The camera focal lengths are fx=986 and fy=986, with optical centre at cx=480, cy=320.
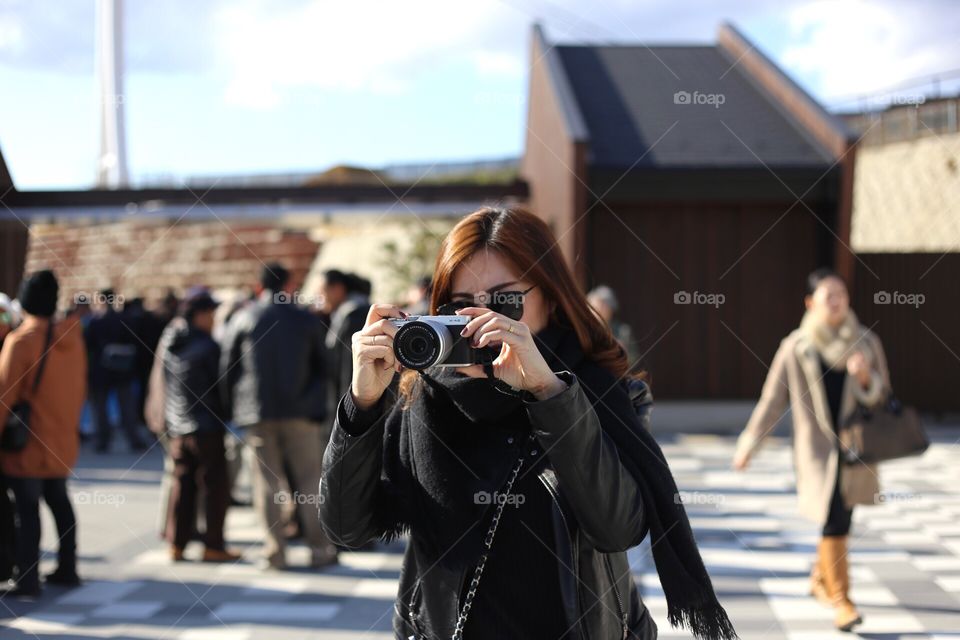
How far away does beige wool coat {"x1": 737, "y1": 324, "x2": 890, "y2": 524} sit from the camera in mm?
5312

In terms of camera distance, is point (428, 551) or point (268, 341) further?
point (268, 341)

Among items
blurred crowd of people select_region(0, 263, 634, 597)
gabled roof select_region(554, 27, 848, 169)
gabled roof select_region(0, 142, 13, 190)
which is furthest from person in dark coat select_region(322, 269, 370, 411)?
gabled roof select_region(554, 27, 848, 169)

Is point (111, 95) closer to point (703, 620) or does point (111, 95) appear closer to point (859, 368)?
point (859, 368)

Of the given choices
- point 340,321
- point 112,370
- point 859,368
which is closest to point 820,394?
point 859,368

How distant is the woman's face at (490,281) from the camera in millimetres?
2193

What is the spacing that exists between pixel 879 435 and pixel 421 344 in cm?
405

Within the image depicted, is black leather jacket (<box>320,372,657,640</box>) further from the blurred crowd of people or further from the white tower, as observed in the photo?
the white tower

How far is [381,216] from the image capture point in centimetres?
1494

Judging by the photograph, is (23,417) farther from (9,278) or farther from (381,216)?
(381,216)

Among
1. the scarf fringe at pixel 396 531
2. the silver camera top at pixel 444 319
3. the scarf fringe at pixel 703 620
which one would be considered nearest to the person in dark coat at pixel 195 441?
the scarf fringe at pixel 396 531

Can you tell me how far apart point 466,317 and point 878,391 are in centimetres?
399

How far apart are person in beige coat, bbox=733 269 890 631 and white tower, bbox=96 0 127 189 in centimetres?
1278

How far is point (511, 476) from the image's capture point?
→ 2.08 m

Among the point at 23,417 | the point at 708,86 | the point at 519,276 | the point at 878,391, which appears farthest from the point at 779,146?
the point at 519,276
